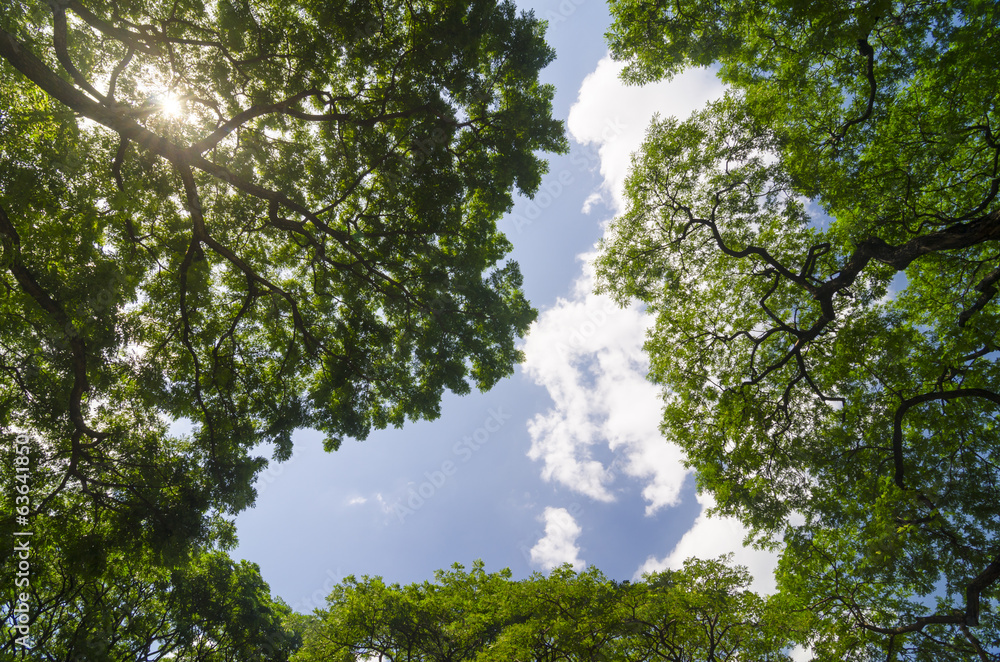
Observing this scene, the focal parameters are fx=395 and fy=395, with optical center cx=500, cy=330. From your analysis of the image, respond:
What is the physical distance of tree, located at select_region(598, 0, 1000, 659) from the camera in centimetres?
660

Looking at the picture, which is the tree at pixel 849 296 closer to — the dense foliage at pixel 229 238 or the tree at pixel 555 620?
the tree at pixel 555 620

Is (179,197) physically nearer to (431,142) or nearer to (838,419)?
(431,142)

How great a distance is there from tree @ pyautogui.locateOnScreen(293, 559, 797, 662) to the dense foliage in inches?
243

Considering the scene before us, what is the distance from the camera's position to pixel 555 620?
985cm

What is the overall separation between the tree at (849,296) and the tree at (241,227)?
12.6 ft

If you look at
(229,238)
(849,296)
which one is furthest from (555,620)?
(229,238)

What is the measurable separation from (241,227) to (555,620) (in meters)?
11.5

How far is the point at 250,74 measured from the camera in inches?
275

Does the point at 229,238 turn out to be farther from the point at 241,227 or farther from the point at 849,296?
the point at 849,296

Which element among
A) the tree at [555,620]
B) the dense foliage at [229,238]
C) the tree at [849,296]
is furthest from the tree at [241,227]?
the tree at [555,620]

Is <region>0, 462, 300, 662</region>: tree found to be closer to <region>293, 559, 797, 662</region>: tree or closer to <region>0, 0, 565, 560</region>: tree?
<region>0, 0, 565, 560</region>: tree

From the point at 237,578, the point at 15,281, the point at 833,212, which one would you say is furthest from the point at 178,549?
the point at 833,212

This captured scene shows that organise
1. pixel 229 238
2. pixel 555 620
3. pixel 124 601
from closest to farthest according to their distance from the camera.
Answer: pixel 229 238
pixel 555 620
pixel 124 601

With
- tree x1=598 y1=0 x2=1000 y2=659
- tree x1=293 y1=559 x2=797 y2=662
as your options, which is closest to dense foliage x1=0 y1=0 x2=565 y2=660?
tree x1=598 y1=0 x2=1000 y2=659
